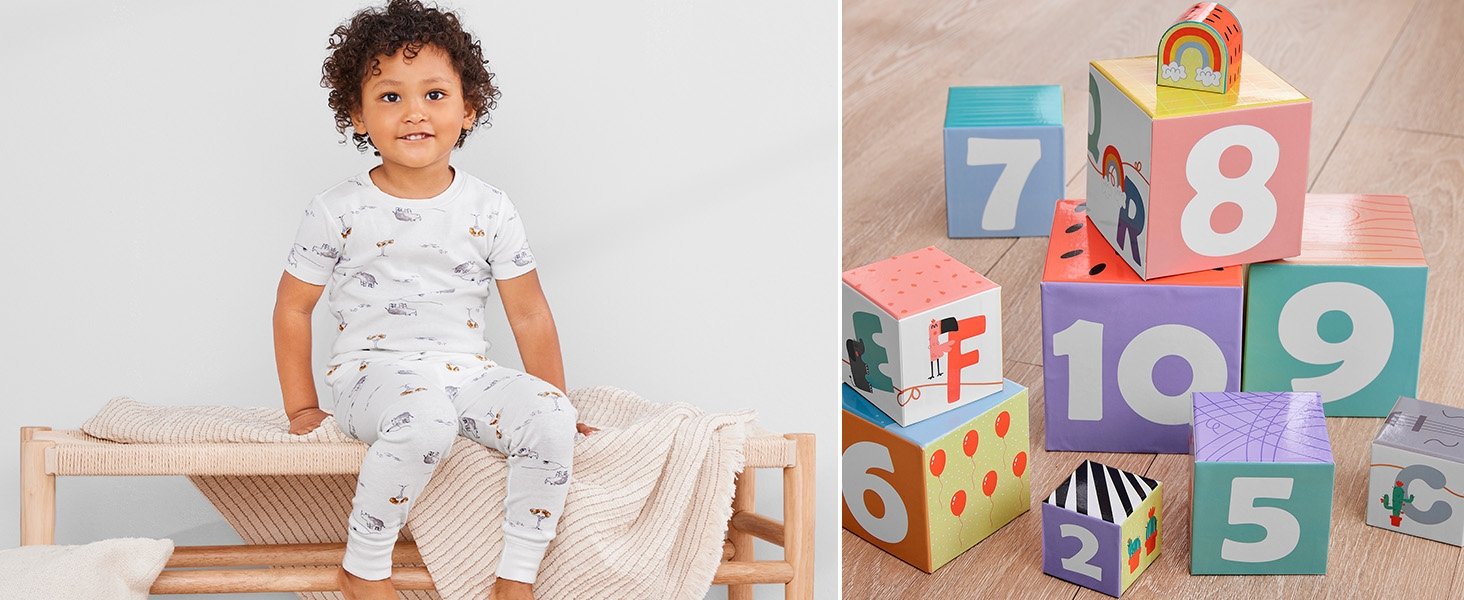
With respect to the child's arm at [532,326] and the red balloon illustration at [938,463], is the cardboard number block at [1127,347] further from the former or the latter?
the child's arm at [532,326]

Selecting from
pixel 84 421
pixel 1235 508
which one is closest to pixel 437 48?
pixel 84 421

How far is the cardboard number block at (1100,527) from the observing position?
5.00 feet

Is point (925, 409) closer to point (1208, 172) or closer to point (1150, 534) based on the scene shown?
point (1150, 534)

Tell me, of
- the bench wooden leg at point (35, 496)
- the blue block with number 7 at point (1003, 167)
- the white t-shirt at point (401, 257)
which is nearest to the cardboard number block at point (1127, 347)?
the blue block with number 7 at point (1003, 167)

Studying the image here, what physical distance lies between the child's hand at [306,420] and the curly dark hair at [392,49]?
0.20 metres

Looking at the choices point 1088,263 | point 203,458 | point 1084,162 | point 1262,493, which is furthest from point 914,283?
point 1084,162

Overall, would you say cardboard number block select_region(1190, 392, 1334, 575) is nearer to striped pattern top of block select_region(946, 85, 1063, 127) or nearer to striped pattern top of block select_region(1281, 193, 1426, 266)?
striped pattern top of block select_region(1281, 193, 1426, 266)

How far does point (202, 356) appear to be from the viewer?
4.09 feet

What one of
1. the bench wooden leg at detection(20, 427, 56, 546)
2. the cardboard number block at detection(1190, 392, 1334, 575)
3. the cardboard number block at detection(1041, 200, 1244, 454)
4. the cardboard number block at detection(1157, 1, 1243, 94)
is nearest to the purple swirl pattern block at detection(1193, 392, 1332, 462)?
the cardboard number block at detection(1190, 392, 1334, 575)

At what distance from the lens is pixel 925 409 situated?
5.19ft

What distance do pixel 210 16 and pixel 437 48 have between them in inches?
8.5

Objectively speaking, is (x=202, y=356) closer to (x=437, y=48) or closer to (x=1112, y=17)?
(x=437, y=48)

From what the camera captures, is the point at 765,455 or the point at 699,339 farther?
the point at 699,339

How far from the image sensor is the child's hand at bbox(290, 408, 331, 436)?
115cm
